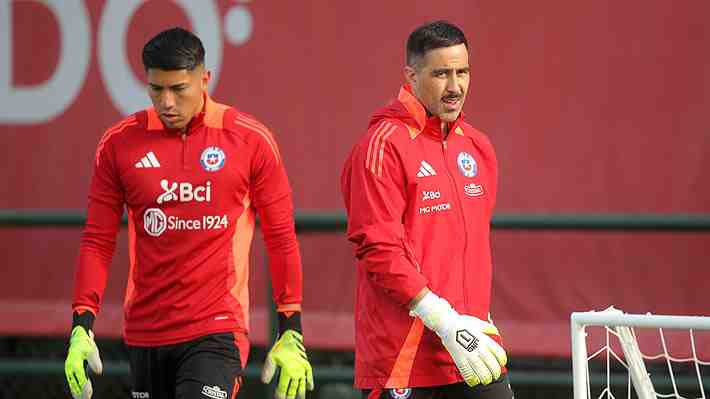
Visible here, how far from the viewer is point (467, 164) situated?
5270 mm

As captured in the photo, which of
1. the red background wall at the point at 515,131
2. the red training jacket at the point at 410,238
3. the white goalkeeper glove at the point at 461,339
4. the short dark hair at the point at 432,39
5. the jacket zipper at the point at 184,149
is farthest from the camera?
the red background wall at the point at 515,131

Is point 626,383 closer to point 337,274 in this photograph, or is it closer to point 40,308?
point 337,274

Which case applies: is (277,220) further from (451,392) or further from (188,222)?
(451,392)

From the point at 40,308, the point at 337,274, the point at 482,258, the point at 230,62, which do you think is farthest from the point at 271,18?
the point at 482,258

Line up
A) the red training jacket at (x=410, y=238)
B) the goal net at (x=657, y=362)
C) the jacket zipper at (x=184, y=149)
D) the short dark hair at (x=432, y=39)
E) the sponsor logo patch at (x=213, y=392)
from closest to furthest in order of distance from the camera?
the red training jacket at (x=410, y=238)
the short dark hair at (x=432, y=39)
the sponsor logo patch at (x=213, y=392)
the jacket zipper at (x=184, y=149)
the goal net at (x=657, y=362)

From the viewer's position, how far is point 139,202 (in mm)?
5812

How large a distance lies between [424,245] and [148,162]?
1.34 metres

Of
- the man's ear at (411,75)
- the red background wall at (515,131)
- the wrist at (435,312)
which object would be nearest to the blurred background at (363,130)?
the red background wall at (515,131)

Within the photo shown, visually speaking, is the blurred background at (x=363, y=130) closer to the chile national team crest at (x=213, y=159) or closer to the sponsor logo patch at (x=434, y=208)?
the chile national team crest at (x=213, y=159)

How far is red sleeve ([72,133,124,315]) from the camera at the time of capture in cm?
586

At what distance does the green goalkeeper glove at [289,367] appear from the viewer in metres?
5.77

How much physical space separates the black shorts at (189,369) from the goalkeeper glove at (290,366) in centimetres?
15

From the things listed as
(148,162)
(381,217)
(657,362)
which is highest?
(148,162)

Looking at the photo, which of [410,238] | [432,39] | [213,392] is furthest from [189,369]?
[432,39]
